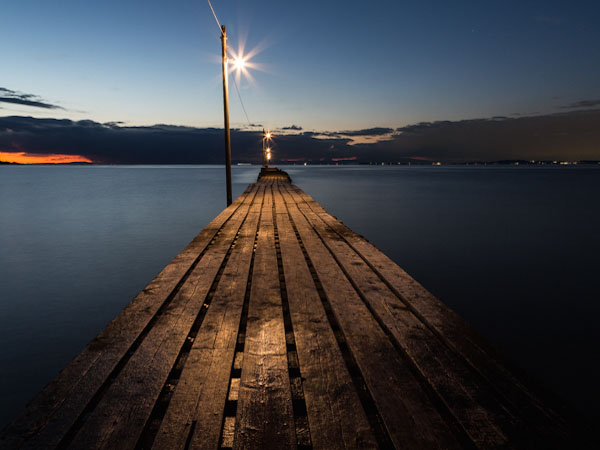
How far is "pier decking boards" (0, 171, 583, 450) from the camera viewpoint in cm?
180

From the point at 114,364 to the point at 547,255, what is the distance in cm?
1389

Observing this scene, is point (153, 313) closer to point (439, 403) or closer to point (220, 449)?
point (220, 449)

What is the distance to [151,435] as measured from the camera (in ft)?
6.07

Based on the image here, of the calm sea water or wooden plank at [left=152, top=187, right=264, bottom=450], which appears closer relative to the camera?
wooden plank at [left=152, top=187, right=264, bottom=450]

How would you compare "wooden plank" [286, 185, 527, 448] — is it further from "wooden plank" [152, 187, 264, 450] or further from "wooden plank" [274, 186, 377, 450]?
"wooden plank" [152, 187, 264, 450]

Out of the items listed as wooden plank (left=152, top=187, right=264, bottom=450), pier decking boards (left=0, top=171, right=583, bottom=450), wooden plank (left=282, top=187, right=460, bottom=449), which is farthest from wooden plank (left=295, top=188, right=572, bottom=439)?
wooden plank (left=152, top=187, right=264, bottom=450)

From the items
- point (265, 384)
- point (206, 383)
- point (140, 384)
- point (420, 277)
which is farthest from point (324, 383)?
point (420, 277)

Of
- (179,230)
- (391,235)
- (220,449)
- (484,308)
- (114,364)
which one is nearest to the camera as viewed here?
(220,449)

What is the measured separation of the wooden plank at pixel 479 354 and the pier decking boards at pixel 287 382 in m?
0.01

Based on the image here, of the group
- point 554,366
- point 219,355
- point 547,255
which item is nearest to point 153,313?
point 219,355

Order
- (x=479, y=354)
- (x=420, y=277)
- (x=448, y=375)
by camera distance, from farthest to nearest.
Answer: (x=420, y=277) < (x=479, y=354) < (x=448, y=375)

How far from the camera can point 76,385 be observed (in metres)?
2.16

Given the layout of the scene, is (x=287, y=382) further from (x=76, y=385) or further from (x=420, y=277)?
(x=420, y=277)

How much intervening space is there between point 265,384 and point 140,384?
2.75ft
